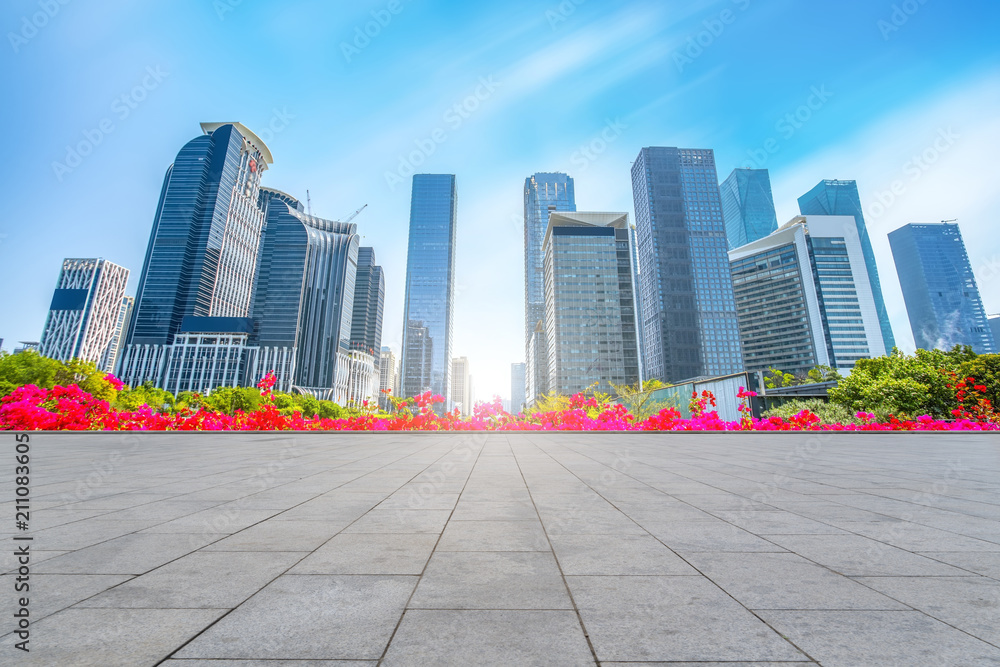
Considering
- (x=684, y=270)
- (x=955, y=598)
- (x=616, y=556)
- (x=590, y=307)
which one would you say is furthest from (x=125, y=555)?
(x=684, y=270)

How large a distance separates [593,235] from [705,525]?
445 ft

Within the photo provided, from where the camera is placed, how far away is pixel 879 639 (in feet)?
4.99

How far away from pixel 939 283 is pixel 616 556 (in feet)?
924

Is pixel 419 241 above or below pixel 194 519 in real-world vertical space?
above

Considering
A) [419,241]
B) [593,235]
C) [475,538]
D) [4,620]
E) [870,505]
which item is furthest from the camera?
[419,241]

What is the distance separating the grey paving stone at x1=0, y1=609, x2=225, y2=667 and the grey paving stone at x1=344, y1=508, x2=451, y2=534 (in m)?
1.44

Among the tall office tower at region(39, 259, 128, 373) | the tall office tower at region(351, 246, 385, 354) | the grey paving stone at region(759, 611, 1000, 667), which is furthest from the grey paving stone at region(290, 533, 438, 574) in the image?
the tall office tower at region(351, 246, 385, 354)

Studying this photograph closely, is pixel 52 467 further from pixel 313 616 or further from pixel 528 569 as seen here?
pixel 528 569

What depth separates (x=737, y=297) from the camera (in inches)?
5310

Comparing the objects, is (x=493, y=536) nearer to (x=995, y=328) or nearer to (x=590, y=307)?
(x=590, y=307)

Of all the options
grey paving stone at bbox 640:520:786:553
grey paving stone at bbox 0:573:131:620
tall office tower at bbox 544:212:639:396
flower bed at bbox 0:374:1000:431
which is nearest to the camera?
grey paving stone at bbox 0:573:131:620

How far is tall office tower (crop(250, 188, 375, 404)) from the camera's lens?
13662 centimetres

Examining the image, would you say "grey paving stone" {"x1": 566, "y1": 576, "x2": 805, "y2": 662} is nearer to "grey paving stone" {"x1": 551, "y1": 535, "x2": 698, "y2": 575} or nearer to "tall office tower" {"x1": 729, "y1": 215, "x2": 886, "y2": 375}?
"grey paving stone" {"x1": 551, "y1": 535, "x2": 698, "y2": 575}

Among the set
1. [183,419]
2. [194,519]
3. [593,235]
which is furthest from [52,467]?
[593,235]
